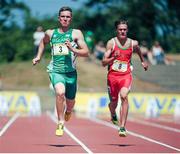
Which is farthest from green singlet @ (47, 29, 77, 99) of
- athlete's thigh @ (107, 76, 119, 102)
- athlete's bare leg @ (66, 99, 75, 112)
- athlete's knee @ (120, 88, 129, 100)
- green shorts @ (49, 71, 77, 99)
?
athlete's knee @ (120, 88, 129, 100)

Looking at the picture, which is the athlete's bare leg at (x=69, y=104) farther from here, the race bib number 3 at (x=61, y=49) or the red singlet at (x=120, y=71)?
the race bib number 3 at (x=61, y=49)

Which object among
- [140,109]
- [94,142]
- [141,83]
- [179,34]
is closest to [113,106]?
[94,142]

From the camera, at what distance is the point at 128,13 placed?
62.8 m

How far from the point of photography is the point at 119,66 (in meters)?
14.6

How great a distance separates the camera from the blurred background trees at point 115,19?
61.6m

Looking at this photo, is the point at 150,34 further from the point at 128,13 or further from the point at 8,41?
the point at 8,41

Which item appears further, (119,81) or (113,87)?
(113,87)

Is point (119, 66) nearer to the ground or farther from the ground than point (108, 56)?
nearer to the ground

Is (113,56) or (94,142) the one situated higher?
(113,56)

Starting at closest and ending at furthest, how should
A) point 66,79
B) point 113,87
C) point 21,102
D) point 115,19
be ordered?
point 66,79
point 113,87
point 21,102
point 115,19

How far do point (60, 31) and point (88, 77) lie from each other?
100 feet

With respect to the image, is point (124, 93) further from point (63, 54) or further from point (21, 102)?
point (21, 102)

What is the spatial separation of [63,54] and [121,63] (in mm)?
1260

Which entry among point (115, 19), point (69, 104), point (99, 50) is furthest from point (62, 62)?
point (115, 19)
